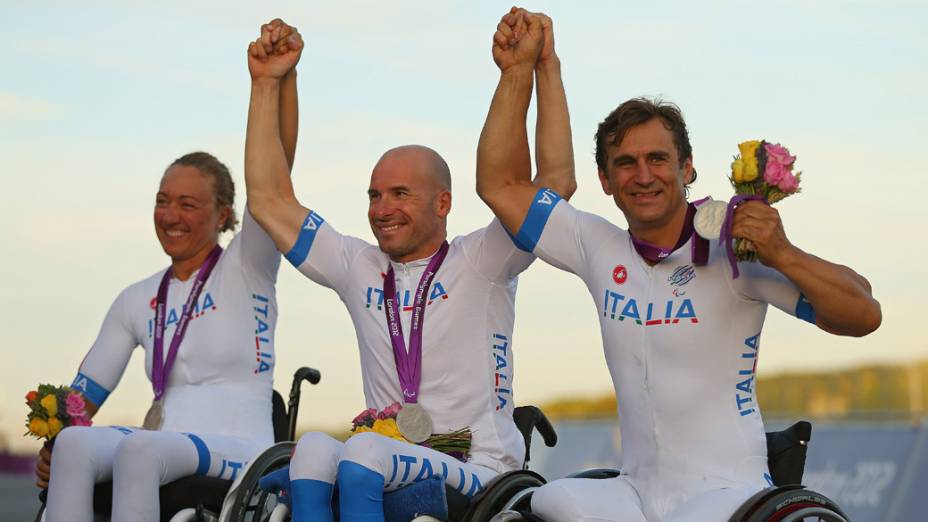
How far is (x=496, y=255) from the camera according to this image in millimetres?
5773

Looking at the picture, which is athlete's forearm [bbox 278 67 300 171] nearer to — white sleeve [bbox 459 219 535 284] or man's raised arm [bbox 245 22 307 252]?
man's raised arm [bbox 245 22 307 252]

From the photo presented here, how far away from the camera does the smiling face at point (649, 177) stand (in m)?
5.04

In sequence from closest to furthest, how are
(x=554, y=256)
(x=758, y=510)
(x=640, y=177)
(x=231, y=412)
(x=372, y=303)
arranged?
(x=758, y=510) < (x=640, y=177) < (x=554, y=256) < (x=372, y=303) < (x=231, y=412)

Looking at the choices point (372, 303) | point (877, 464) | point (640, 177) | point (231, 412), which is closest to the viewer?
point (640, 177)

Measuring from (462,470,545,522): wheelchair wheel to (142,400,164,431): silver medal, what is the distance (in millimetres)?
2079

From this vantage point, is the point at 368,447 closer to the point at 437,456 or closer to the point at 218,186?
the point at 437,456

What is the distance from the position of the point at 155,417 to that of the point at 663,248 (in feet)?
9.22

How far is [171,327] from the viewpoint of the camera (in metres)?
6.77

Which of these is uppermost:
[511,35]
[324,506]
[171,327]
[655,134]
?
[511,35]

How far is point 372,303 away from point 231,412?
3.49 feet

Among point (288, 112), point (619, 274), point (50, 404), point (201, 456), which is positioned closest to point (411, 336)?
point (619, 274)

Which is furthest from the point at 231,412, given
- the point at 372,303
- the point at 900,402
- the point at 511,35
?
the point at 900,402

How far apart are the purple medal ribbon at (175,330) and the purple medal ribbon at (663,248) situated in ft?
8.14

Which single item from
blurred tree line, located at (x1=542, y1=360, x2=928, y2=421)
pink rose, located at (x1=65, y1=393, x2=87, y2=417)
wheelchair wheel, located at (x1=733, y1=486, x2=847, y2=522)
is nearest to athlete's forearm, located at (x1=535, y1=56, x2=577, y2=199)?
wheelchair wheel, located at (x1=733, y1=486, x2=847, y2=522)
